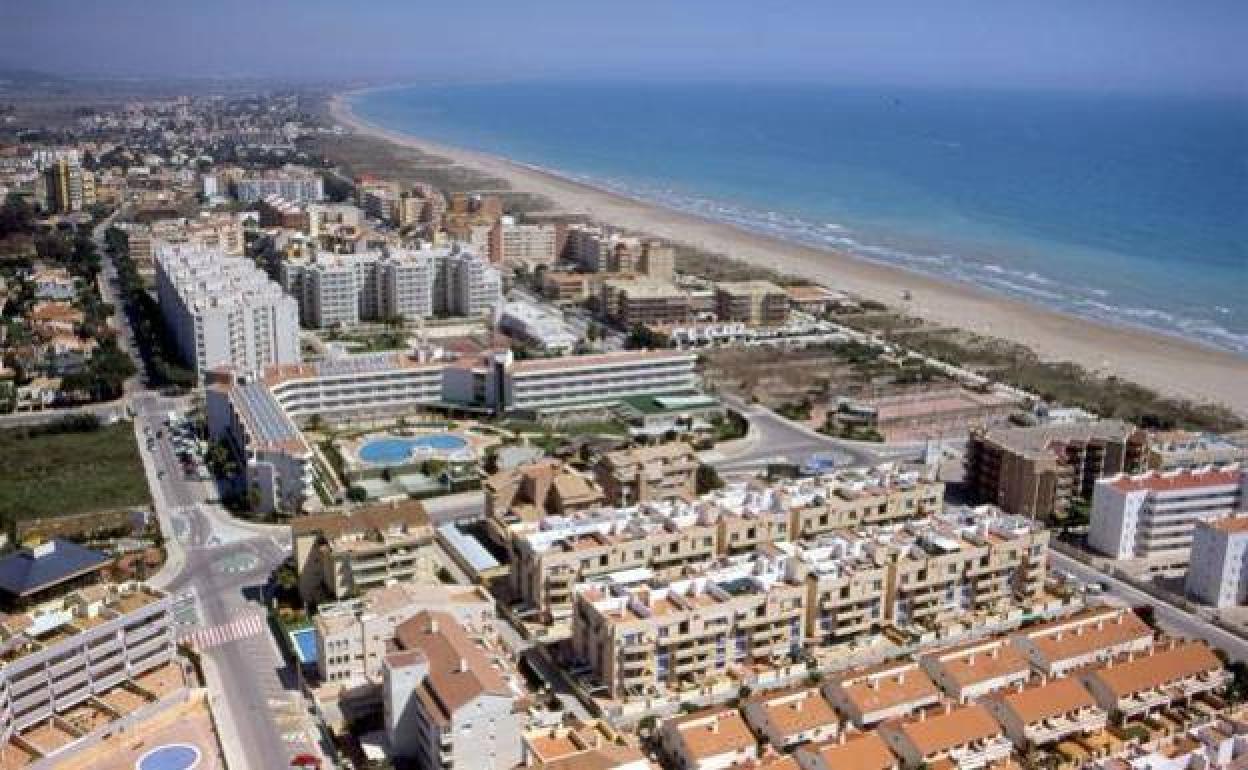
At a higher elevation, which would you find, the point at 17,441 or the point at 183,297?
the point at 183,297

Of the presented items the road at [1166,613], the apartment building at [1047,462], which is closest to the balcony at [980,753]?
the road at [1166,613]

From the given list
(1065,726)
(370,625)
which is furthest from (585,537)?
(1065,726)

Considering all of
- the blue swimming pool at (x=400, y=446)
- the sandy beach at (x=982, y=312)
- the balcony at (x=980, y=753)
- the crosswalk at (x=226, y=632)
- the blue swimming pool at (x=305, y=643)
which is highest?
the sandy beach at (x=982, y=312)

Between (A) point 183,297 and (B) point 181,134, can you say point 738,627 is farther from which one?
(B) point 181,134

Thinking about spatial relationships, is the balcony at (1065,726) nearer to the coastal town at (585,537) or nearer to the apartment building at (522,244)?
the coastal town at (585,537)

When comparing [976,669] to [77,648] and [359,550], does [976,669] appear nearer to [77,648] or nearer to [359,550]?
[359,550]

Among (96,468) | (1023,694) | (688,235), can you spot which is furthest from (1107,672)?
(688,235)
